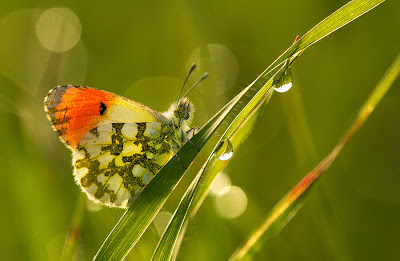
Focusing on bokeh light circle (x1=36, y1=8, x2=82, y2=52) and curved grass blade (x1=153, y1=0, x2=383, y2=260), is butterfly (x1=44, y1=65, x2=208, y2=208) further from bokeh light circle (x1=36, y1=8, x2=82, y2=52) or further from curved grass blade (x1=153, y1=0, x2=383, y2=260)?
bokeh light circle (x1=36, y1=8, x2=82, y2=52)

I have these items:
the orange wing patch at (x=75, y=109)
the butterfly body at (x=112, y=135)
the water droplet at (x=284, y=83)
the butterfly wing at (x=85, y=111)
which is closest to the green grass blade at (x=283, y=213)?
the water droplet at (x=284, y=83)

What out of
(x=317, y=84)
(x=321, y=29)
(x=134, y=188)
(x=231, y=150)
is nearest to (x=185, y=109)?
(x=134, y=188)

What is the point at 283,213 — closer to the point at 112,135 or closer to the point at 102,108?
the point at 112,135

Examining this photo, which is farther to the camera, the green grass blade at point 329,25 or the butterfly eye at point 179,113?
the butterfly eye at point 179,113

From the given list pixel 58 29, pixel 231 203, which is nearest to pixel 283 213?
pixel 231 203

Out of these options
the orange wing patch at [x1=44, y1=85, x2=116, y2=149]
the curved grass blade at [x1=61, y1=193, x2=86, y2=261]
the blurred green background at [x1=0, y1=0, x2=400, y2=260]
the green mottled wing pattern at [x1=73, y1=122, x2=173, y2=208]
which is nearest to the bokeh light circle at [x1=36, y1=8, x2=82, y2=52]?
the blurred green background at [x1=0, y1=0, x2=400, y2=260]

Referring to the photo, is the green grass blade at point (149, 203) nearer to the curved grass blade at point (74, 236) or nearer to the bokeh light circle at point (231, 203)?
the curved grass blade at point (74, 236)
